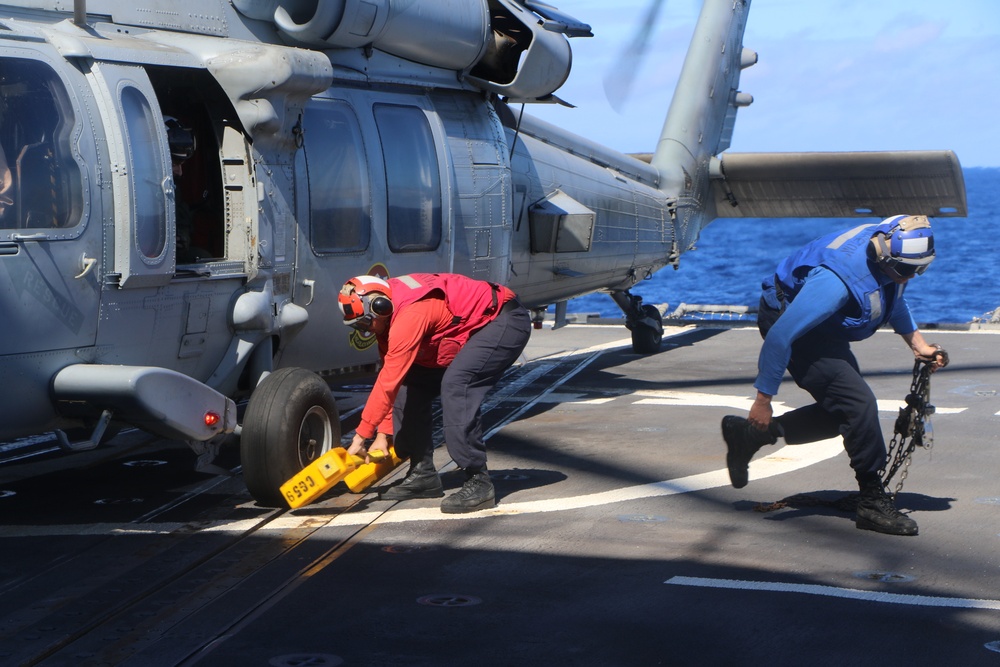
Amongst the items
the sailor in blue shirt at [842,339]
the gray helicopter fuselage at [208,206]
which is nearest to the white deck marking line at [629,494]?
the sailor in blue shirt at [842,339]

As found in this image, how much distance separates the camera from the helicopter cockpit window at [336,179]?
7695 mm

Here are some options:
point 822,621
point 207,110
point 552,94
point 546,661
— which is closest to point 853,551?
point 822,621

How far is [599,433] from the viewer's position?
922 centimetres

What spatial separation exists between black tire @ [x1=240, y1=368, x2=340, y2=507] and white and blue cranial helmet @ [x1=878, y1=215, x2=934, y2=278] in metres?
3.20

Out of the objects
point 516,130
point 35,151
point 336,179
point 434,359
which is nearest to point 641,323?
point 516,130

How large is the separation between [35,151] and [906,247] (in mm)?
4247

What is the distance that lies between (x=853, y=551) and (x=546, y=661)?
2138 millimetres

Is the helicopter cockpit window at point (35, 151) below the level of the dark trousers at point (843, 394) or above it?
above

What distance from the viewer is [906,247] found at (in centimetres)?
591

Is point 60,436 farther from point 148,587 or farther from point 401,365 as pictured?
point 401,365

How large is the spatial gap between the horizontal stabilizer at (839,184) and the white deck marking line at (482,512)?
6991 mm

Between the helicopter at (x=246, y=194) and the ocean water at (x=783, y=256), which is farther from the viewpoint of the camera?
the ocean water at (x=783, y=256)

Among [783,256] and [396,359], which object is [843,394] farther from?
[783,256]

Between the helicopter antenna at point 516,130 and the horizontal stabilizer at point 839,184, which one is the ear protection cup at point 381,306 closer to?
the helicopter antenna at point 516,130
